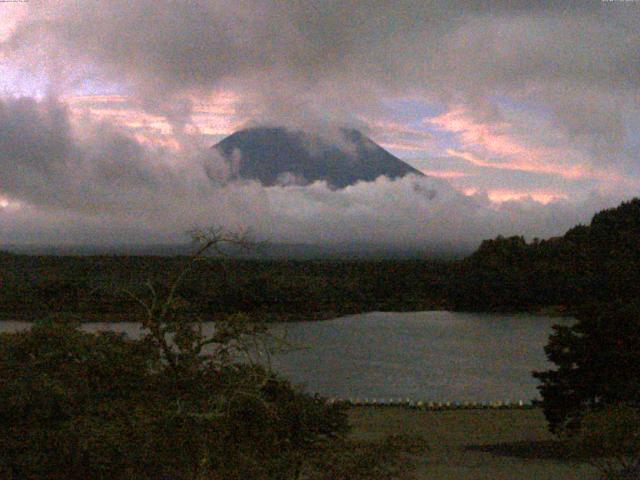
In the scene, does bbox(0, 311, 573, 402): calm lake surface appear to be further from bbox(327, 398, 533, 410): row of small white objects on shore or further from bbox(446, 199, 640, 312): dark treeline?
bbox(446, 199, 640, 312): dark treeline

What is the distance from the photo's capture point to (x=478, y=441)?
13.3m

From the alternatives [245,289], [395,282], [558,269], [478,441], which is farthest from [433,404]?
[558,269]

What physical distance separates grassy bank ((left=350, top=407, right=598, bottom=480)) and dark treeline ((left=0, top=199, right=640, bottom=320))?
10.5m

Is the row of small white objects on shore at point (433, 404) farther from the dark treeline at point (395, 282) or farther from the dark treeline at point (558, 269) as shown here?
the dark treeline at point (558, 269)

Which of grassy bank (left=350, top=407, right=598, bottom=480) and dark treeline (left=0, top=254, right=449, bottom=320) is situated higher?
dark treeline (left=0, top=254, right=449, bottom=320)

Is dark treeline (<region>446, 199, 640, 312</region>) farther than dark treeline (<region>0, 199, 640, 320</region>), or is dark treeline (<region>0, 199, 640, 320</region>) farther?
dark treeline (<region>446, 199, 640, 312</region>)

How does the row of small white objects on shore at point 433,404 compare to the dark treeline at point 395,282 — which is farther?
the dark treeline at point 395,282

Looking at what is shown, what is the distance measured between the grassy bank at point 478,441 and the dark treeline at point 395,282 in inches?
413

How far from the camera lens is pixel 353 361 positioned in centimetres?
2331

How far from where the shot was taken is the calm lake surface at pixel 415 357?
19.2 metres

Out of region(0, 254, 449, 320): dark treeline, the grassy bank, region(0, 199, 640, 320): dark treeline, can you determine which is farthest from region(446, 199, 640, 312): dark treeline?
the grassy bank

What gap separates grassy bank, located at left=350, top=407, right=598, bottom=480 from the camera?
9570mm

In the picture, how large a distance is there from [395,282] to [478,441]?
31197 mm

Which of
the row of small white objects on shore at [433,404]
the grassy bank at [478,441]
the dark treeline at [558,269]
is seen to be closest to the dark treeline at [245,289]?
the dark treeline at [558,269]
